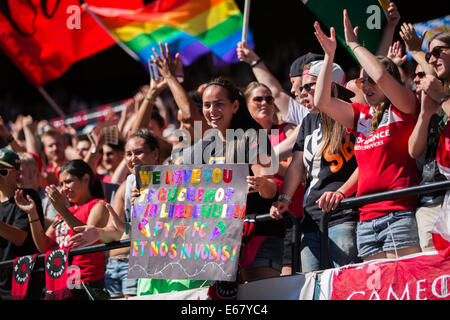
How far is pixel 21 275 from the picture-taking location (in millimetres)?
5609

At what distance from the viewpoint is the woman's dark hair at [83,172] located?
5.98 meters

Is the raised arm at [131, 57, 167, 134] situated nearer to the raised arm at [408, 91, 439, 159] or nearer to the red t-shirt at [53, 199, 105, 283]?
the red t-shirt at [53, 199, 105, 283]

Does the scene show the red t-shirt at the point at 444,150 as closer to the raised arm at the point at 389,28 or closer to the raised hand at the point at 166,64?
the raised arm at the point at 389,28

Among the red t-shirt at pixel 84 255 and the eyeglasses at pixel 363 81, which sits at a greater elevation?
the eyeglasses at pixel 363 81

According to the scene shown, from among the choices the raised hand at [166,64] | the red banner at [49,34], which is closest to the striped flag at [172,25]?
the red banner at [49,34]

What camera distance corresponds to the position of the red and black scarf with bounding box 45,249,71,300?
536cm

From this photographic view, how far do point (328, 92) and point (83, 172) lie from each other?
247 centimetres

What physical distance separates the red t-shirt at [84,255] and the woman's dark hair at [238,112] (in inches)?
60.2

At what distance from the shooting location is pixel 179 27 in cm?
787

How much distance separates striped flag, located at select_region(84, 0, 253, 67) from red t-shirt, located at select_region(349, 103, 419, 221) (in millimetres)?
3473
